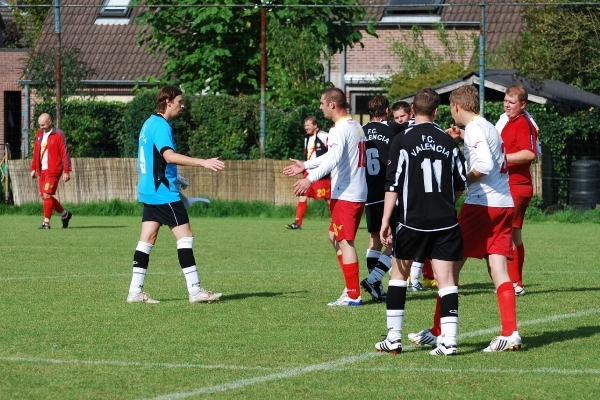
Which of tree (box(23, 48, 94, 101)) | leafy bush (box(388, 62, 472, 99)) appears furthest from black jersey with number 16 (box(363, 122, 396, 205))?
leafy bush (box(388, 62, 472, 99))

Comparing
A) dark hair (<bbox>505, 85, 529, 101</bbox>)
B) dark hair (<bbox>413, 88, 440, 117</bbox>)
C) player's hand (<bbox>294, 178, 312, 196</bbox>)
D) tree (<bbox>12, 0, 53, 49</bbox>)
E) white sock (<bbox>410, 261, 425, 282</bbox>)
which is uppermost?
tree (<bbox>12, 0, 53, 49</bbox>)

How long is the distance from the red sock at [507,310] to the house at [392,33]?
28716 mm

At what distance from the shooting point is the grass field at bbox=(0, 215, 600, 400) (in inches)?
267

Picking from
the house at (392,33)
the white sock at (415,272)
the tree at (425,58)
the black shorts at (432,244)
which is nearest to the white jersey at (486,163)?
the black shorts at (432,244)

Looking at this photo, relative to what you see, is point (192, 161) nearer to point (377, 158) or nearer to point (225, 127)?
point (377, 158)

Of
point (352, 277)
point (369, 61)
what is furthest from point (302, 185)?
point (369, 61)

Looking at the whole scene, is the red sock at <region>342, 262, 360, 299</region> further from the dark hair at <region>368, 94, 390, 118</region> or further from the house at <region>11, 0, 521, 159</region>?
the house at <region>11, 0, 521, 159</region>

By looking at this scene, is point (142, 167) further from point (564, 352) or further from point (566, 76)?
point (566, 76)

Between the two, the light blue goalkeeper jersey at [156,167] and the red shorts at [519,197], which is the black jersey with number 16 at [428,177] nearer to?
the light blue goalkeeper jersey at [156,167]

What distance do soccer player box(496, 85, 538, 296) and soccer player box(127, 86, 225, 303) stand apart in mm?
3015

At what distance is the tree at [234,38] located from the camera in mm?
25953

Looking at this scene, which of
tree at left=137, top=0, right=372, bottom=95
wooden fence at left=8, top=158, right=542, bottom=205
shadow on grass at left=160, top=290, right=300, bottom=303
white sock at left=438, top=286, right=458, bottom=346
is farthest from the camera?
tree at left=137, top=0, right=372, bottom=95

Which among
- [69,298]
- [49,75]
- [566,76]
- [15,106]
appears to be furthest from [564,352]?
[15,106]

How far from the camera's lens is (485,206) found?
329 inches
